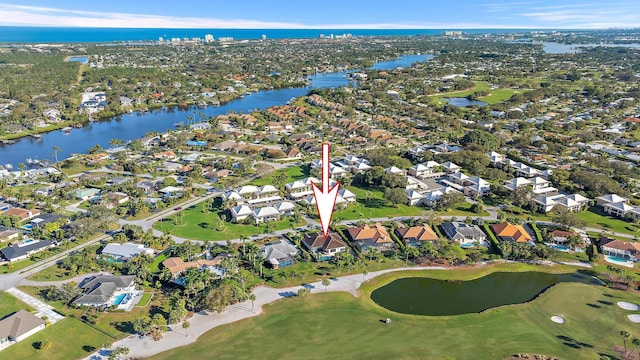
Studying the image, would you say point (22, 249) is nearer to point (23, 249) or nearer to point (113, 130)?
point (23, 249)

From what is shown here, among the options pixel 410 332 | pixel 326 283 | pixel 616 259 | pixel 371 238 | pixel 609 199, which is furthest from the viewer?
pixel 609 199

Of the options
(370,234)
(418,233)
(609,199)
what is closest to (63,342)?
(370,234)

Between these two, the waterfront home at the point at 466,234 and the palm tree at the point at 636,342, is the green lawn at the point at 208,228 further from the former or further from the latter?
the palm tree at the point at 636,342

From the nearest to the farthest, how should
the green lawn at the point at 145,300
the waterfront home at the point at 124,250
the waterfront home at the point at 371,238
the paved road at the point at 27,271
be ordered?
the green lawn at the point at 145,300 → the paved road at the point at 27,271 → the waterfront home at the point at 124,250 → the waterfront home at the point at 371,238

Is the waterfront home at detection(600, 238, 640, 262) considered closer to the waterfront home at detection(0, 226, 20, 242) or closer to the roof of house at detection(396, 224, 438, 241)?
the roof of house at detection(396, 224, 438, 241)

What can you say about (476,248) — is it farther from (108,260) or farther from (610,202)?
(108,260)

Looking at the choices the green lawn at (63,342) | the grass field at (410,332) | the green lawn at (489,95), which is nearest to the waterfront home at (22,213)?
the green lawn at (63,342)
